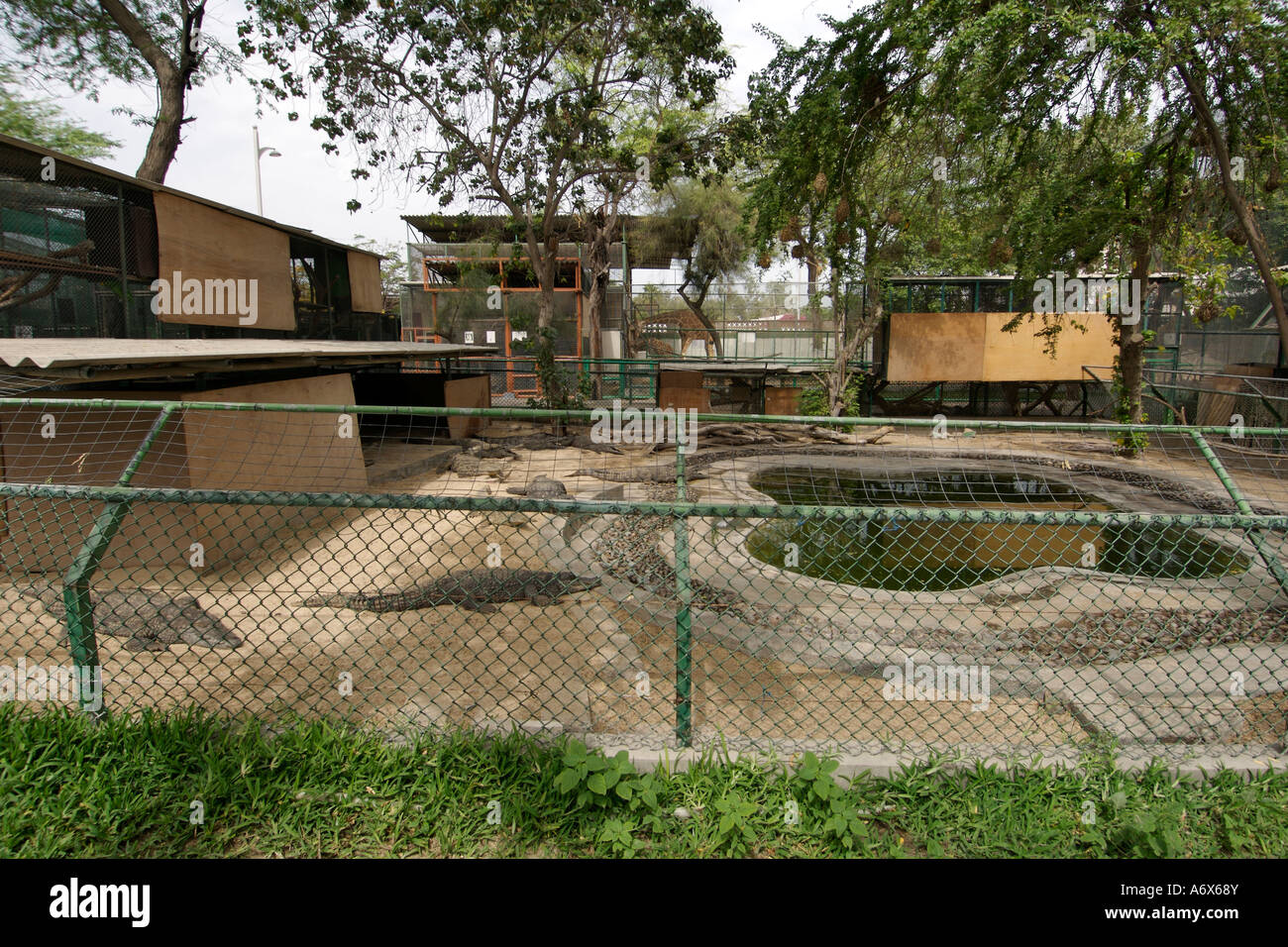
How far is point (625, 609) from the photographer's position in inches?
172

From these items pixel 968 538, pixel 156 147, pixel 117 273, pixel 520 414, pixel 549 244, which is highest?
pixel 156 147

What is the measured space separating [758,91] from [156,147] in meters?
9.29

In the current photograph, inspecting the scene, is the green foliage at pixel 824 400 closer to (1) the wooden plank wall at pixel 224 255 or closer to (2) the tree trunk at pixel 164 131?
(1) the wooden plank wall at pixel 224 255

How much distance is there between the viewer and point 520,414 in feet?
9.83

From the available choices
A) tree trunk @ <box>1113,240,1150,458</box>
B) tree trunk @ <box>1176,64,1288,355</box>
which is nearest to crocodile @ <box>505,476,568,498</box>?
tree trunk @ <box>1113,240,1150,458</box>

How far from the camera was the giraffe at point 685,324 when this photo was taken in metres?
19.1

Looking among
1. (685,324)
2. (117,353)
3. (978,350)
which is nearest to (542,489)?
(117,353)

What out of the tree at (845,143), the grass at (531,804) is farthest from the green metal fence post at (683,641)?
the tree at (845,143)

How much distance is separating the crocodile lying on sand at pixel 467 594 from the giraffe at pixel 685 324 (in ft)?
48.7

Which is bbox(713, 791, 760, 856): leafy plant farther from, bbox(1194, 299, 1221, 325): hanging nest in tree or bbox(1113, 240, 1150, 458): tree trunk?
bbox(1194, 299, 1221, 325): hanging nest in tree

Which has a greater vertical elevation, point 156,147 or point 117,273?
point 156,147

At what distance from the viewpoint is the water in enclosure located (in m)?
5.14

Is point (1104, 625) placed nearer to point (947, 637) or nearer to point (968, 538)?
point (947, 637)

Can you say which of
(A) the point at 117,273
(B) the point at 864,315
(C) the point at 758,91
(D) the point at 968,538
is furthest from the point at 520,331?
(D) the point at 968,538
